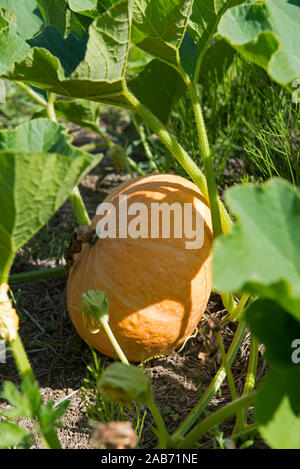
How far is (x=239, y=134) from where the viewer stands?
1846 mm

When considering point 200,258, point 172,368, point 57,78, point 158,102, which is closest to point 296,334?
point 200,258

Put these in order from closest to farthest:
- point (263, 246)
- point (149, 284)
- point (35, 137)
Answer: point (263, 246) → point (35, 137) → point (149, 284)

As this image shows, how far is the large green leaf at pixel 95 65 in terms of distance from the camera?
114 centimetres

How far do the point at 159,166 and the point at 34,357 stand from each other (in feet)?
2.61

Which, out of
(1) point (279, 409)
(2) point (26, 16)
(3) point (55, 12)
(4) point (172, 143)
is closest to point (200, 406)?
(1) point (279, 409)

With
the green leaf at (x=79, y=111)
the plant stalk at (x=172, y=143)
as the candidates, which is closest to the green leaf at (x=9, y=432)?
the plant stalk at (x=172, y=143)

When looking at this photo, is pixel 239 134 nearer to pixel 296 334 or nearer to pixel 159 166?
pixel 159 166

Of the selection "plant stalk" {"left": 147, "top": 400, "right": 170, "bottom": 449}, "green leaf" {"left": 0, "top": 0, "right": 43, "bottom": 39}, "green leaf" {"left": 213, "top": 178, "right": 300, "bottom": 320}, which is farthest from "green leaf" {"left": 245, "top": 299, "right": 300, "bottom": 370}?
"green leaf" {"left": 0, "top": 0, "right": 43, "bottom": 39}

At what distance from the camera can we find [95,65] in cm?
117

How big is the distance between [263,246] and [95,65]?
1.97 ft

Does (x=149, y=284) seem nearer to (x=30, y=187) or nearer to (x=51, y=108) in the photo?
(x=30, y=187)

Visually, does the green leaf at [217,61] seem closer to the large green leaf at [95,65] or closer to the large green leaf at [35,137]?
the large green leaf at [95,65]

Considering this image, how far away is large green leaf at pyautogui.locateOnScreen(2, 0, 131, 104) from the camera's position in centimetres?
114

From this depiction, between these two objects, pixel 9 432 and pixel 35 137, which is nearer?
pixel 9 432
